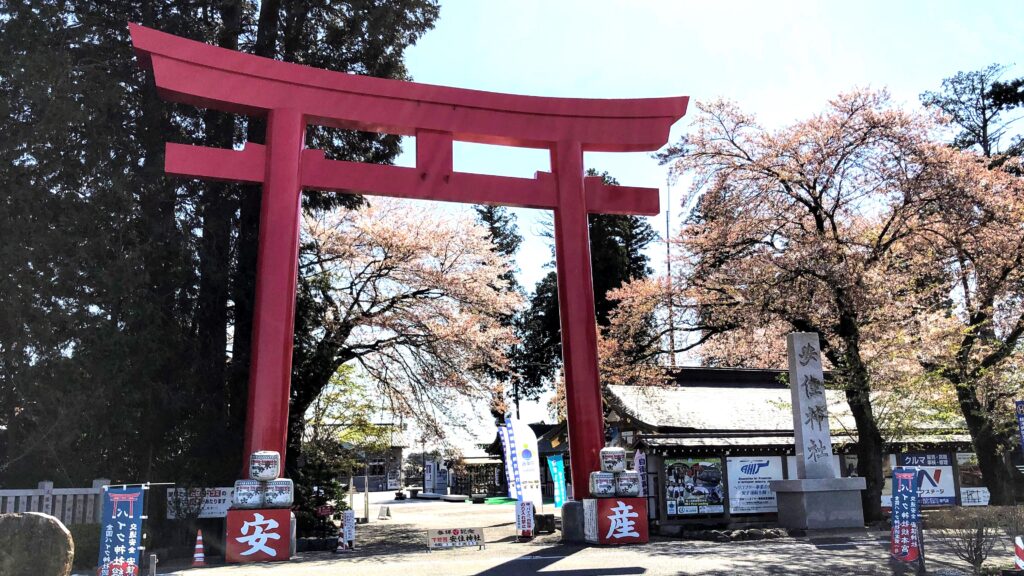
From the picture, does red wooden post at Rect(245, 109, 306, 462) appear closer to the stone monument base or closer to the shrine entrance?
the shrine entrance

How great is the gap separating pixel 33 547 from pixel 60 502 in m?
4.71

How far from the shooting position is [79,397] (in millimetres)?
12172

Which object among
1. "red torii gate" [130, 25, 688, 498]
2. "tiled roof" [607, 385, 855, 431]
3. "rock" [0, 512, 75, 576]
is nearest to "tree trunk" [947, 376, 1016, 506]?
"tiled roof" [607, 385, 855, 431]

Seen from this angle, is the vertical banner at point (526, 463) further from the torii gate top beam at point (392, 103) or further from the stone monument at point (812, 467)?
the torii gate top beam at point (392, 103)

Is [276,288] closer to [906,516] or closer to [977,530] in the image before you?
[906,516]

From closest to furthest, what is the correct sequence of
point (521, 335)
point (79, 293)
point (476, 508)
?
1. point (79, 293)
2. point (476, 508)
3. point (521, 335)

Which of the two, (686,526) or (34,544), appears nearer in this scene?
(34,544)

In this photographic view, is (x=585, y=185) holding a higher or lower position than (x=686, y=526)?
higher

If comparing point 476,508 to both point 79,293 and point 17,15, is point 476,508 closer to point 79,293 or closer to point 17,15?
point 79,293

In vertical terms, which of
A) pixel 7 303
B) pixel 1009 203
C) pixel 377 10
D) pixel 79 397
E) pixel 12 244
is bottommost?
pixel 79 397

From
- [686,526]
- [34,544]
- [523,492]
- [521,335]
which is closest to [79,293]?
[34,544]

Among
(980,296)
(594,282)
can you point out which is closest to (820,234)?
(980,296)

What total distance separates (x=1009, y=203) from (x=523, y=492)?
11.4 metres

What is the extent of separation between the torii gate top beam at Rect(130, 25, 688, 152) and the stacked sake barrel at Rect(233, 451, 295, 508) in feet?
18.0
